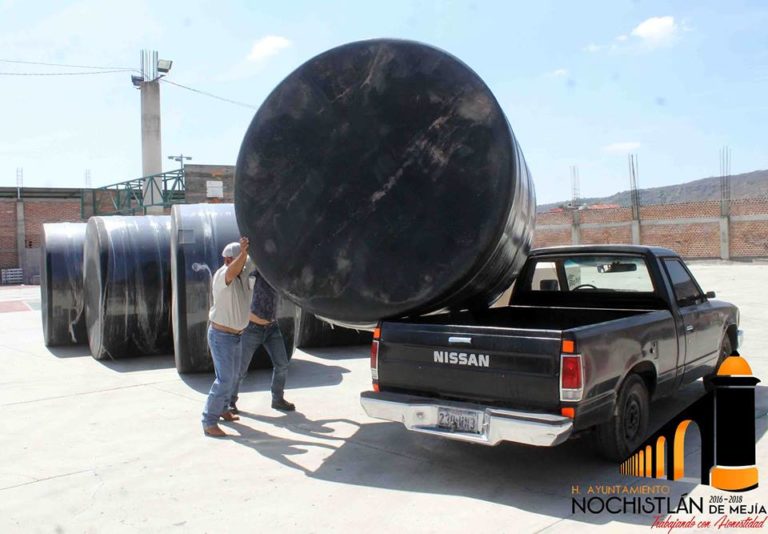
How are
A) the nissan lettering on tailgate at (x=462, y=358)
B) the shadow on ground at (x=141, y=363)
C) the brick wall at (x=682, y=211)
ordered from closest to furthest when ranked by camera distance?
1. the nissan lettering on tailgate at (x=462, y=358)
2. the shadow on ground at (x=141, y=363)
3. the brick wall at (x=682, y=211)

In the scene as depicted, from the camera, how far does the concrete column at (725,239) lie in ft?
131

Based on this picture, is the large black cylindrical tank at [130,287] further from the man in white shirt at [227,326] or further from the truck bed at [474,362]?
the truck bed at [474,362]

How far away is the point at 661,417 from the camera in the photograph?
6465 millimetres

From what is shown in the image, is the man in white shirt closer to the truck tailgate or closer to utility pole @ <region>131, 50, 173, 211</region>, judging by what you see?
the truck tailgate

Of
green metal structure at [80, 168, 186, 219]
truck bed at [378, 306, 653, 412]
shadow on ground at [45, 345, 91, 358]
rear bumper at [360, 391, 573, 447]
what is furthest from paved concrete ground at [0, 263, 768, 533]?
green metal structure at [80, 168, 186, 219]

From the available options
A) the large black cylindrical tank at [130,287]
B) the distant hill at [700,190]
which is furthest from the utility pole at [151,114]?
the distant hill at [700,190]

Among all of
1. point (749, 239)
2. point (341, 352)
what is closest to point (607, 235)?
point (749, 239)

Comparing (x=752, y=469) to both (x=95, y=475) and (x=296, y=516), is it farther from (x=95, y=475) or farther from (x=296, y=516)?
(x=95, y=475)

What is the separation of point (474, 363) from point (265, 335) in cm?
281

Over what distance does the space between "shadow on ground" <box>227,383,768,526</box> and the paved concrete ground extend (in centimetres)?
2

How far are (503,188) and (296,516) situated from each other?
2681 millimetres

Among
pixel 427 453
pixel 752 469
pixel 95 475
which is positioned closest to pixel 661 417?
pixel 752 469

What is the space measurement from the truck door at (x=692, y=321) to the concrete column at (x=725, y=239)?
3696 cm

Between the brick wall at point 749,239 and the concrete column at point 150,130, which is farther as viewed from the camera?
the concrete column at point 150,130
